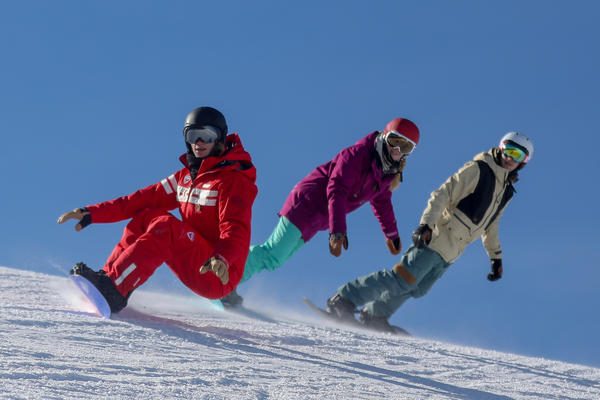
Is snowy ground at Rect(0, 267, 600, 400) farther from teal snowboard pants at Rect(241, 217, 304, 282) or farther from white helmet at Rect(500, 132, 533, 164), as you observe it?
white helmet at Rect(500, 132, 533, 164)

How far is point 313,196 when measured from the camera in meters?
7.75

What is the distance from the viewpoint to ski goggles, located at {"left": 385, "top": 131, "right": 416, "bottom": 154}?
7500mm

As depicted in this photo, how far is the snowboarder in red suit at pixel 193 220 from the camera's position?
16.9 ft

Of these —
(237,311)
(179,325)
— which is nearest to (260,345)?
(179,325)

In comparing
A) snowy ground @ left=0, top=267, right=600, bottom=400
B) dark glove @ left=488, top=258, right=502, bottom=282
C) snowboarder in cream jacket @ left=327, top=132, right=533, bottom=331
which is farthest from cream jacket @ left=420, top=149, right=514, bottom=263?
snowy ground @ left=0, top=267, right=600, bottom=400

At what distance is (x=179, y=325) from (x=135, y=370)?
5.07 feet

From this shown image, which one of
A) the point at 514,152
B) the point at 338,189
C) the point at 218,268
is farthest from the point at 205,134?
the point at 514,152

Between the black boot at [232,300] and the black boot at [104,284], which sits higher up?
the black boot at [232,300]

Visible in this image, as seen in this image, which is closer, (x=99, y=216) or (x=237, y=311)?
(x=99, y=216)

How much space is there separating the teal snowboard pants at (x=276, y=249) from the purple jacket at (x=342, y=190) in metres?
0.07

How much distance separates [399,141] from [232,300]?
6.47 feet

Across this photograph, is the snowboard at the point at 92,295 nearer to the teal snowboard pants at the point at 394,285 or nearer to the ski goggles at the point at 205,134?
the ski goggles at the point at 205,134

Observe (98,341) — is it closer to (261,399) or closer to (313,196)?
(261,399)

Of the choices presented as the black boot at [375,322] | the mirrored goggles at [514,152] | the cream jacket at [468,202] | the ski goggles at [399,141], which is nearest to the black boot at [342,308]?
the black boot at [375,322]
